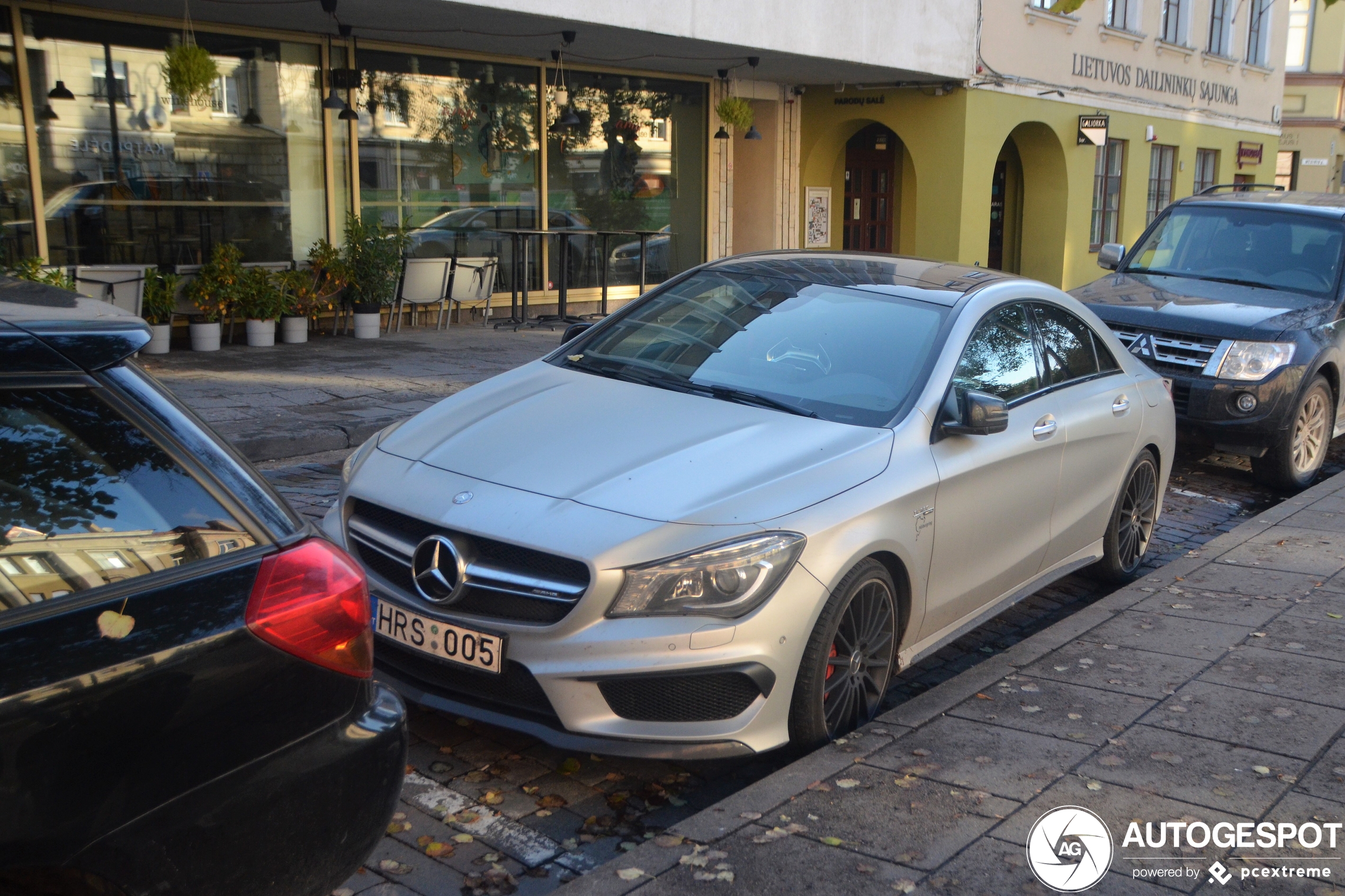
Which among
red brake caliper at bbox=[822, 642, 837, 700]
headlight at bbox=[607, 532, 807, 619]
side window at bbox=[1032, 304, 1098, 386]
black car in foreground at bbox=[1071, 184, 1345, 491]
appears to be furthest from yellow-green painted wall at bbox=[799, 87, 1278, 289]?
headlight at bbox=[607, 532, 807, 619]

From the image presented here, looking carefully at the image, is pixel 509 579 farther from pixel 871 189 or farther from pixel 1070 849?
pixel 871 189

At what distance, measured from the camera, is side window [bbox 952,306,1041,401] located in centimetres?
480

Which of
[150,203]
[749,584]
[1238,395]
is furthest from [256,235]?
[749,584]

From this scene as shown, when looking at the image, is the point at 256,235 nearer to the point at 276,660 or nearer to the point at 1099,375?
the point at 1099,375

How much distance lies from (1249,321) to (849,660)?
574 cm

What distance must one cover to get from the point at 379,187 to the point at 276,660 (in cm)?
1238

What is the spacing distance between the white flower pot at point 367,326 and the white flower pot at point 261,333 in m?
1.08

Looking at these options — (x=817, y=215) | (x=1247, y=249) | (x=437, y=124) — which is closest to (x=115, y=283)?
(x=437, y=124)

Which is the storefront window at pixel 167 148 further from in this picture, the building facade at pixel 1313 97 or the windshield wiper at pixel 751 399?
the building facade at pixel 1313 97

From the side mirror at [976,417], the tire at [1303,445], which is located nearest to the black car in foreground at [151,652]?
the side mirror at [976,417]

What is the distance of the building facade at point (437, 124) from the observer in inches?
450

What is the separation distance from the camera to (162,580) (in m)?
2.17

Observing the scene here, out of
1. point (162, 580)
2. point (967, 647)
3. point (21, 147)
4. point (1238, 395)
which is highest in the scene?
point (21, 147)

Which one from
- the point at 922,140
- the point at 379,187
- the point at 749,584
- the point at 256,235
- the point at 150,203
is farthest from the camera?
the point at 922,140
